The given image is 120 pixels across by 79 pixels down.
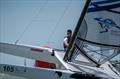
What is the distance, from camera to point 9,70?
7.43m

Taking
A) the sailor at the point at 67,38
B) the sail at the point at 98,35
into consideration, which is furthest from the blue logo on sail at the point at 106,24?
the sailor at the point at 67,38

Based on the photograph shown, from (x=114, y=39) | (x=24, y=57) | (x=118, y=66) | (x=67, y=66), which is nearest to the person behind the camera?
(x=67, y=66)

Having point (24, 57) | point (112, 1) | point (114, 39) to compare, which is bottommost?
point (24, 57)

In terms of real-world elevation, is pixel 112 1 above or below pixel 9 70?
above

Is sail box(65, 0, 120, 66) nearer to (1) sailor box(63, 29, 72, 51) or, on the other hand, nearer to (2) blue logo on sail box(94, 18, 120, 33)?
(2) blue logo on sail box(94, 18, 120, 33)

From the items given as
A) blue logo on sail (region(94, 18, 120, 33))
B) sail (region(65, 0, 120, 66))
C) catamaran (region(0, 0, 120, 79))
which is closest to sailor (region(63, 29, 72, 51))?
catamaran (region(0, 0, 120, 79))

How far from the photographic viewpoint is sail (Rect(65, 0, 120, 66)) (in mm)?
7715

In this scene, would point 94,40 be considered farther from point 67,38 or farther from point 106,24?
point 67,38

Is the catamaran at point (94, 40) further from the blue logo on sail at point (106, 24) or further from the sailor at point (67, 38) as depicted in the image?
the sailor at point (67, 38)

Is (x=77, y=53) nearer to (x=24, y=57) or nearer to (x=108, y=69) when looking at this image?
(x=108, y=69)

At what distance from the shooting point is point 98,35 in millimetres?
7723

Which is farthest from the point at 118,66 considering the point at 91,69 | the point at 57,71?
the point at 57,71

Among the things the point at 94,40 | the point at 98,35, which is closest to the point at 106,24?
the point at 98,35

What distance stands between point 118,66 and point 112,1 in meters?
1.67
